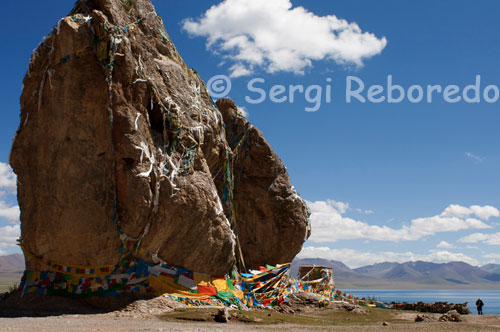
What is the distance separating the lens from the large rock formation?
48.7ft

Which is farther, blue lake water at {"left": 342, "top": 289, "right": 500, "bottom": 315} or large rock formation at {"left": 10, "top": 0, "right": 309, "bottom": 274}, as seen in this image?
blue lake water at {"left": 342, "top": 289, "right": 500, "bottom": 315}

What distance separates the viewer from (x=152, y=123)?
54.9 ft

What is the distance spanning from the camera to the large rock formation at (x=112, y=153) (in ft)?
48.7

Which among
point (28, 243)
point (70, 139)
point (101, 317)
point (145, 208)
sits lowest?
point (101, 317)

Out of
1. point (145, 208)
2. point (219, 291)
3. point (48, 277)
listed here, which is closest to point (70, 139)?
point (145, 208)

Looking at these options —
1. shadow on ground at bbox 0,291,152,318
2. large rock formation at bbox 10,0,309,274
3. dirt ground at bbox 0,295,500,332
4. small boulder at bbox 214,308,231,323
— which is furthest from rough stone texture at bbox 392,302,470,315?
shadow on ground at bbox 0,291,152,318

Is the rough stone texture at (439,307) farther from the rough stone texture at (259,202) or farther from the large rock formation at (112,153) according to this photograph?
the large rock formation at (112,153)

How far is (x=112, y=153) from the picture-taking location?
15.1 m

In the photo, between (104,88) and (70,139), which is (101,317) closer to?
(70,139)

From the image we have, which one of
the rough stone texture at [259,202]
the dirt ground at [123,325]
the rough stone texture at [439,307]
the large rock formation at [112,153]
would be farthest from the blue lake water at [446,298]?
the dirt ground at [123,325]

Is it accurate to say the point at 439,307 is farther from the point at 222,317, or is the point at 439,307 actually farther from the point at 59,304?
the point at 59,304

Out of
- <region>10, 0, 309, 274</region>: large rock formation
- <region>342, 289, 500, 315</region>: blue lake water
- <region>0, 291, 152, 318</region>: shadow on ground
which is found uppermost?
<region>10, 0, 309, 274</region>: large rock formation

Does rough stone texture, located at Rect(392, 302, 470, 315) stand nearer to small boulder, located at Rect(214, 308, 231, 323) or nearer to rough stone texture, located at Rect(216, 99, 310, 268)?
rough stone texture, located at Rect(216, 99, 310, 268)

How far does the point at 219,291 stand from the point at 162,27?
370 inches
